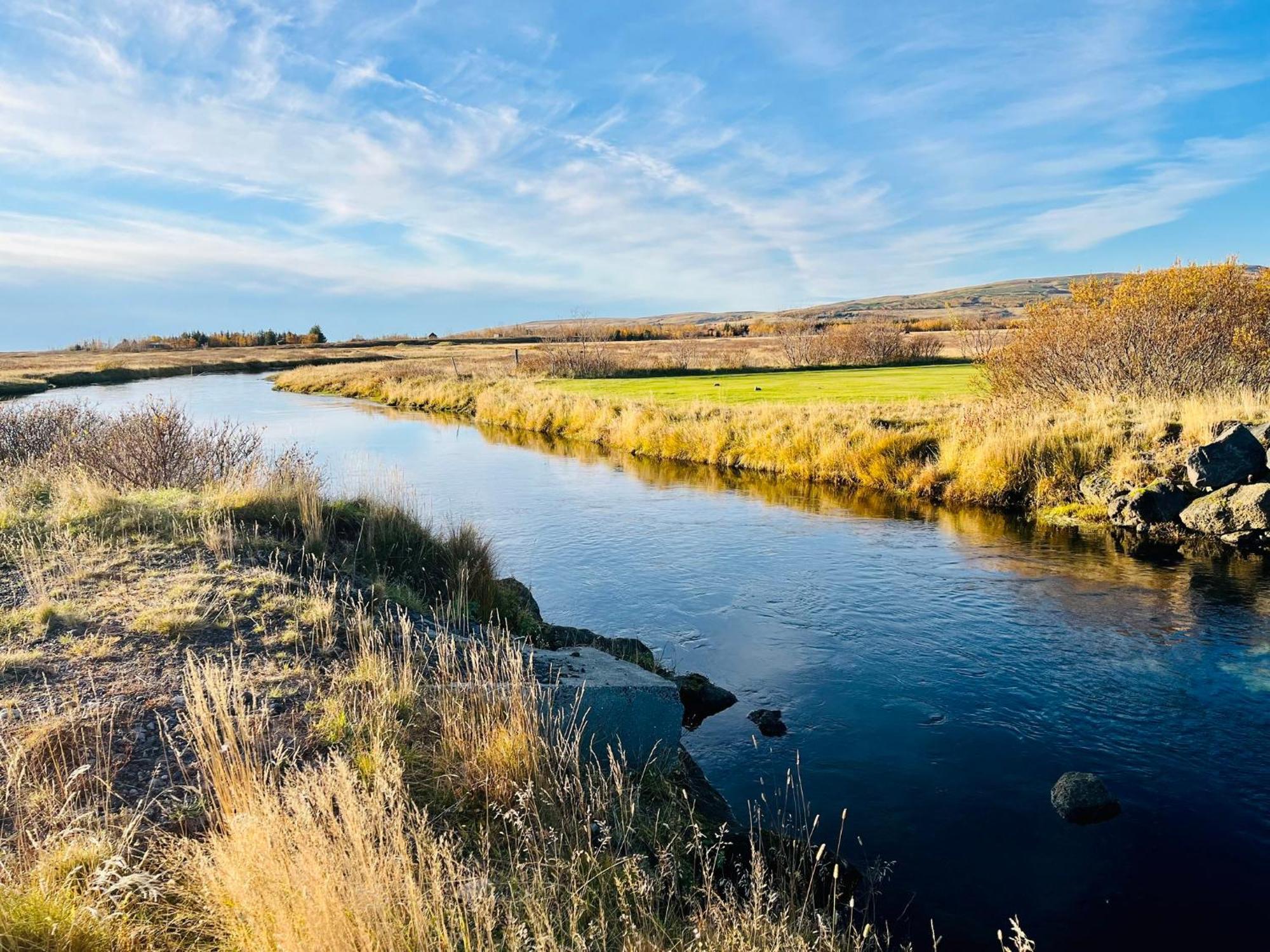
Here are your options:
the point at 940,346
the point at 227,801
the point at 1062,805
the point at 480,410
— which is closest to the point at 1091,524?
the point at 1062,805

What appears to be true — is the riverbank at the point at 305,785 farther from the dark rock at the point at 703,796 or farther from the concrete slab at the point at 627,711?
the concrete slab at the point at 627,711

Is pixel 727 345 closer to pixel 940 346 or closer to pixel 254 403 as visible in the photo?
pixel 940 346

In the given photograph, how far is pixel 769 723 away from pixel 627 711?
2.33 metres

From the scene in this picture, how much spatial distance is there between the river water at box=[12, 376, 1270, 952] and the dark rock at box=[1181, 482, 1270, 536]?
147cm

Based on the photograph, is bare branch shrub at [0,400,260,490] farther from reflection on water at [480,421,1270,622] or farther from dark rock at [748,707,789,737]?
reflection on water at [480,421,1270,622]

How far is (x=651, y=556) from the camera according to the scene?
51.0 feet

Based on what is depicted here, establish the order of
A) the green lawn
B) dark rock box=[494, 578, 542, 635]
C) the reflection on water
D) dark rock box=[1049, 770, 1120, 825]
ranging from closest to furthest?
dark rock box=[1049, 770, 1120, 825]
dark rock box=[494, 578, 542, 635]
the reflection on water
the green lawn

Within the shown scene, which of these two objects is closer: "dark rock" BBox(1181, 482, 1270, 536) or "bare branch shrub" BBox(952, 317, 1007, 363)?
"dark rock" BBox(1181, 482, 1270, 536)

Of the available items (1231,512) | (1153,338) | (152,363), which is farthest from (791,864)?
(152,363)

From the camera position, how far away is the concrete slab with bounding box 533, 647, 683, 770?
6.68 m

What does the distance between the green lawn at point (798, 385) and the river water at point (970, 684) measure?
12247mm

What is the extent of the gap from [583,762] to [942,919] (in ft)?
9.18

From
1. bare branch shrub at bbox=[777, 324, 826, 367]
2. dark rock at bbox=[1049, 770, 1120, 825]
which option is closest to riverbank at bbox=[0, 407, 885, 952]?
dark rock at bbox=[1049, 770, 1120, 825]

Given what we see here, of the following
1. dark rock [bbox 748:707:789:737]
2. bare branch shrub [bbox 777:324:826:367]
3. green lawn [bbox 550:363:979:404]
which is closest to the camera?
dark rock [bbox 748:707:789:737]
